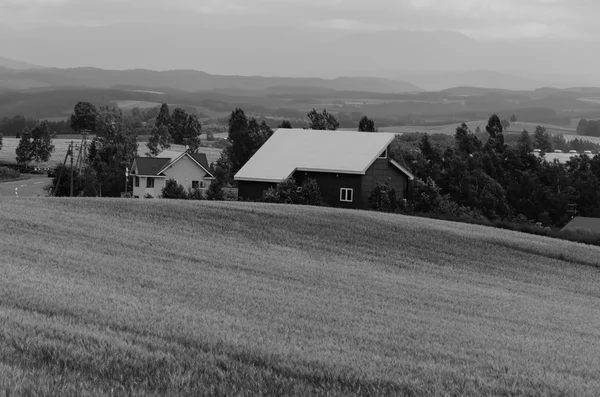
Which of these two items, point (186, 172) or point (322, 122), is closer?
point (186, 172)

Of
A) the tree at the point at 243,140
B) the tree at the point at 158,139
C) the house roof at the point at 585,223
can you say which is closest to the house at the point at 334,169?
the house roof at the point at 585,223

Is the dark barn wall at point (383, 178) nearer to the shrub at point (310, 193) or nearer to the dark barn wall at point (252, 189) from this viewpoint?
the shrub at point (310, 193)

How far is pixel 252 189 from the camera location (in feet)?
218

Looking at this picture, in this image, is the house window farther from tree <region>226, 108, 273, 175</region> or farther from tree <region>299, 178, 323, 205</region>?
tree <region>226, 108, 273, 175</region>

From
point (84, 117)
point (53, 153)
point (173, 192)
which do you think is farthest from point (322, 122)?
point (84, 117)

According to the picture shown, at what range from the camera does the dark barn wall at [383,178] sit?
213ft

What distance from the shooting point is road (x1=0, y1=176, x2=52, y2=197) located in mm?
91088

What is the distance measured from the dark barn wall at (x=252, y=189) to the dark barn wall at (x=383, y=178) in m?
6.48

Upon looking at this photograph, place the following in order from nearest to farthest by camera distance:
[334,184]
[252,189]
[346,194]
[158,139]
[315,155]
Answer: [334,184] < [346,194] < [315,155] < [252,189] < [158,139]

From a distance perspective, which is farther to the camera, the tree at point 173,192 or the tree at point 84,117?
the tree at point 84,117

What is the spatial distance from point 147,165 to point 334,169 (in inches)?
1292

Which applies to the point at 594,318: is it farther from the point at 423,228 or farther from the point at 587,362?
the point at 423,228

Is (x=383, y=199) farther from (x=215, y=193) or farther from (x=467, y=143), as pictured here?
(x=467, y=143)

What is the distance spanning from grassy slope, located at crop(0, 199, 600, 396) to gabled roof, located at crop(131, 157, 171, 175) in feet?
173
